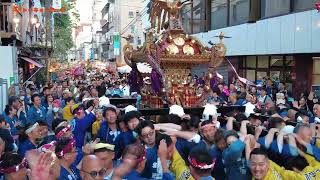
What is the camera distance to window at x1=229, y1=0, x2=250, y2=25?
70.3ft

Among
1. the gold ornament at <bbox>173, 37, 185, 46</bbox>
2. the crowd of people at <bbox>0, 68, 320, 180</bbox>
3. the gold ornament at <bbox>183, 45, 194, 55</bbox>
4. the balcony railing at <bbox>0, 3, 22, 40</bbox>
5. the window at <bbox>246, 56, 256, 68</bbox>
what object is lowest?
the crowd of people at <bbox>0, 68, 320, 180</bbox>

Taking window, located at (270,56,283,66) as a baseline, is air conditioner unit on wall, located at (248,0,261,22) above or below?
above

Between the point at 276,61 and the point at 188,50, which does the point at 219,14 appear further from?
the point at 188,50

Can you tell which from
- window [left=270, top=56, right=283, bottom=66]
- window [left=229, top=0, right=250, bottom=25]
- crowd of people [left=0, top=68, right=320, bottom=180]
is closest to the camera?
crowd of people [left=0, top=68, right=320, bottom=180]

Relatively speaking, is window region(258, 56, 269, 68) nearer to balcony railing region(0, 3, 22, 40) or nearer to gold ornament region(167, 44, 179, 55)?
balcony railing region(0, 3, 22, 40)

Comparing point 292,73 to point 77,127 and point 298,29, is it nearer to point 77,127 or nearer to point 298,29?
point 298,29

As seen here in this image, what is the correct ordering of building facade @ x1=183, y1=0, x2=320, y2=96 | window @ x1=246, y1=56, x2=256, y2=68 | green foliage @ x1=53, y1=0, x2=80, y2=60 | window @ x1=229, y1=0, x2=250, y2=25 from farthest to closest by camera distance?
green foliage @ x1=53, y1=0, x2=80, y2=60, window @ x1=246, y1=56, x2=256, y2=68, window @ x1=229, y1=0, x2=250, y2=25, building facade @ x1=183, y1=0, x2=320, y2=96

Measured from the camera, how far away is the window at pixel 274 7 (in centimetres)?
1816

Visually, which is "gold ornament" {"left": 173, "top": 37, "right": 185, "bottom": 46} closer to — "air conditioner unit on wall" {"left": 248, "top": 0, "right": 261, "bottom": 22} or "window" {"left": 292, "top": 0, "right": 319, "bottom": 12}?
"window" {"left": 292, "top": 0, "right": 319, "bottom": 12}

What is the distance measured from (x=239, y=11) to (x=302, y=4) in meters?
5.60

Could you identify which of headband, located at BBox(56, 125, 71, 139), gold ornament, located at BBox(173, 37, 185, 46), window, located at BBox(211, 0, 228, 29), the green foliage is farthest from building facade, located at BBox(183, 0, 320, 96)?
the green foliage

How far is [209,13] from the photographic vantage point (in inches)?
1041

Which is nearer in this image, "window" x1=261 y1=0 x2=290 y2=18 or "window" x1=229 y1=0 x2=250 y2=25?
"window" x1=261 y1=0 x2=290 y2=18

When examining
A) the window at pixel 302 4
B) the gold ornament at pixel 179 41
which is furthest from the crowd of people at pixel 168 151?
the window at pixel 302 4
